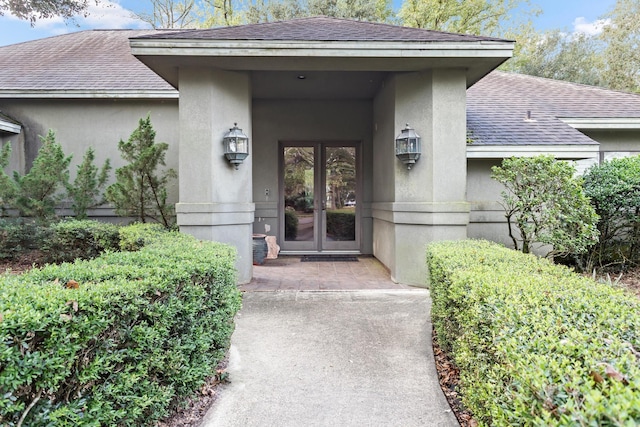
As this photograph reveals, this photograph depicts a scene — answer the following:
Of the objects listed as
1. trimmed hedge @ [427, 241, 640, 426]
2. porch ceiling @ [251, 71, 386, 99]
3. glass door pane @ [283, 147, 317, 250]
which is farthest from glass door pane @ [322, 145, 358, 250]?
trimmed hedge @ [427, 241, 640, 426]

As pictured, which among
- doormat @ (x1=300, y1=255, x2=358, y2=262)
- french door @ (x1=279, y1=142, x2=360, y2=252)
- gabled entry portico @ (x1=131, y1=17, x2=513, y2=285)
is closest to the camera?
gabled entry portico @ (x1=131, y1=17, x2=513, y2=285)

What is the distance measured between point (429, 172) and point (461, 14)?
16.2m

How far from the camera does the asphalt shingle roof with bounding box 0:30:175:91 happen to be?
7.71 m

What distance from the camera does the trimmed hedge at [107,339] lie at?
1.43m

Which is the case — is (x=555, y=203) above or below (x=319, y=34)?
below

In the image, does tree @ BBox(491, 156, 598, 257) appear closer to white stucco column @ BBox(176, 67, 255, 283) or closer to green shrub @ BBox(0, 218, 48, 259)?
white stucco column @ BBox(176, 67, 255, 283)

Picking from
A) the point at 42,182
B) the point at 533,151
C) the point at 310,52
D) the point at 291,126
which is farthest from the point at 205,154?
the point at 533,151

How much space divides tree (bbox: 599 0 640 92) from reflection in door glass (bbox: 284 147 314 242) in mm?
17939

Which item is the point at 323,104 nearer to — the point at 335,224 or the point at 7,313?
the point at 335,224

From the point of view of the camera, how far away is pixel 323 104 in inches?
340

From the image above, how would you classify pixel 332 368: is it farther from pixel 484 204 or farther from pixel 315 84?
pixel 315 84

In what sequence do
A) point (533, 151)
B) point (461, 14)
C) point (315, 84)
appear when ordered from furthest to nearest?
point (461, 14) → point (315, 84) → point (533, 151)

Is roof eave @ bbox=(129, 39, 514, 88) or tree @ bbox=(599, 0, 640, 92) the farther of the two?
tree @ bbox=(599, 0, 640, 92)

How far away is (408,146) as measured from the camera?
5.54m
